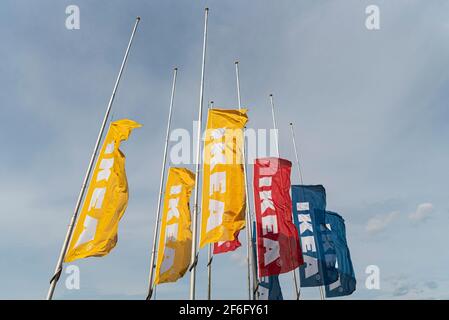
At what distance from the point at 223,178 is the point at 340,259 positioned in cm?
1490

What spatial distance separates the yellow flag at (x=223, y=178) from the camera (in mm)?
14930

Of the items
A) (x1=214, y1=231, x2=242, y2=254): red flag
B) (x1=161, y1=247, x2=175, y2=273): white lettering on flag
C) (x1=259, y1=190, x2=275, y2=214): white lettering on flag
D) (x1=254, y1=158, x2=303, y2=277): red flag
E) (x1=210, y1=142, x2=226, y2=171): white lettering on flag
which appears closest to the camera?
(x1=210, y1=142, x2=226, y2=171): white lettering on flag

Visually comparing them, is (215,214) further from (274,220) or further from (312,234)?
(312,234)

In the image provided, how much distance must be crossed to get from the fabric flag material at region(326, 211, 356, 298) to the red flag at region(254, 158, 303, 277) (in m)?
6.80

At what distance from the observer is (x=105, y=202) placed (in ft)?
47.0

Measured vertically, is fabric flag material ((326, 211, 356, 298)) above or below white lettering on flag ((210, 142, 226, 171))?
below

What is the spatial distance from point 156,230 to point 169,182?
319 cm

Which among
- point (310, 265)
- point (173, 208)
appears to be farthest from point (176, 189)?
point (310, 265)

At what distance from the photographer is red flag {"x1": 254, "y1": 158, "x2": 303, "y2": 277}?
1759 centimetres

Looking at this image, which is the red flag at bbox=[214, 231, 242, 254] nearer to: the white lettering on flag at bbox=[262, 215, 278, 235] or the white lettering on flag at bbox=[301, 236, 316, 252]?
the white lettering on flag at bbox=[262, 215, 278, 235]

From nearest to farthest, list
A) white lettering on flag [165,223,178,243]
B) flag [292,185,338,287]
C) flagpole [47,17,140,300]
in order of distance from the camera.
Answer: flagpole [47,17,140,300], white lettering on flag [165,223,178,243], flag [292,185,338,287]

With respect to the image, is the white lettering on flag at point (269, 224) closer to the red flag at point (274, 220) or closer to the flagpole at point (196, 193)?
the red flag at point (274, 220)

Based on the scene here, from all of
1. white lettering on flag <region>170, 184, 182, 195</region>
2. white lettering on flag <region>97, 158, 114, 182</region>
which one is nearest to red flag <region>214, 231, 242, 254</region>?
Answer: white lettering on flag <region>170, 184, 182, 195</region>
